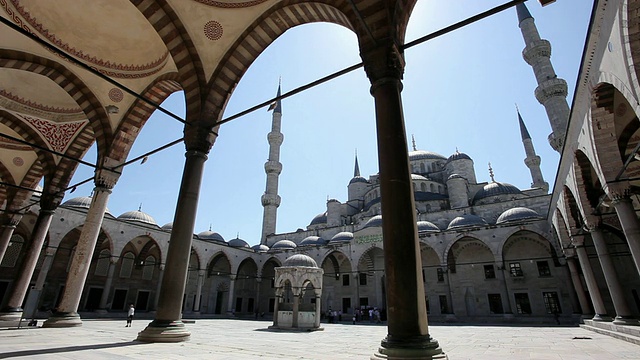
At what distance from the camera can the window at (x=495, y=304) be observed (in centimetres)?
1862

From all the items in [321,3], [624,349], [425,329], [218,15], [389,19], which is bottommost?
[624,349]

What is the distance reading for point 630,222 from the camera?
7.43 metres

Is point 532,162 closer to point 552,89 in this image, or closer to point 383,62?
point 552,89

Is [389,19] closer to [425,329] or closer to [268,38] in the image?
[268,38]

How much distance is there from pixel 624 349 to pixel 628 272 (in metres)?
13.0

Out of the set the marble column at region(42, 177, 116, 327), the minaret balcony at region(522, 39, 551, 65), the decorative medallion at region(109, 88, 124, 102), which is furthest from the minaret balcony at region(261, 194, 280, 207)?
the minaret balcony at region(522, 39, 551, 65)

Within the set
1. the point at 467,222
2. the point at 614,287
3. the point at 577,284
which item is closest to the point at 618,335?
the point at 614,287

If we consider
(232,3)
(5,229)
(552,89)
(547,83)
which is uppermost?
(547,83)

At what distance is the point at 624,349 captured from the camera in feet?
19.9

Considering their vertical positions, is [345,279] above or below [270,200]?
below

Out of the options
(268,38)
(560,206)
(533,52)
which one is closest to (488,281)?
(560,206)

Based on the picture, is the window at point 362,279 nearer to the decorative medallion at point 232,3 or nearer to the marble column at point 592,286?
the marble column at point 592,286

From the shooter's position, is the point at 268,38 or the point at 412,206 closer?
the point at 412,206

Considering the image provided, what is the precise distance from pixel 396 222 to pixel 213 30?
5819mm
